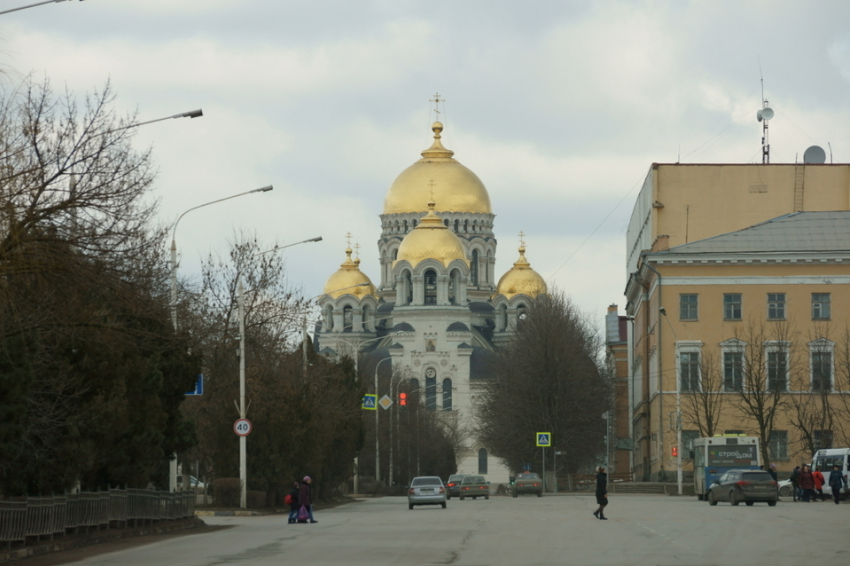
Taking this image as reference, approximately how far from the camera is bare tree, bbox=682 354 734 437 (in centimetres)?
6094

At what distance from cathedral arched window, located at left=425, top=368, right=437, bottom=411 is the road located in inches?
3303

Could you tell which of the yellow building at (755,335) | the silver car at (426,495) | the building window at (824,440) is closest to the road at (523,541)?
the silver car at (426,495)

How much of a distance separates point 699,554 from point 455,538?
18.8 ft

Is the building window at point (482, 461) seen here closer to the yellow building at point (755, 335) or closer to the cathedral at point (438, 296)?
the cathedral at point (438, 296)

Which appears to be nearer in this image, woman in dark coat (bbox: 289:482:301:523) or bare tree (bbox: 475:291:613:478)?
woman in dark coat (bbox: 289:482:301:523)

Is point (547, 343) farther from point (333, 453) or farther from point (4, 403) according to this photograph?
point (4, 403)

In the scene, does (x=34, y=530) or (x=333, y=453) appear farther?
(x=333, y=453)

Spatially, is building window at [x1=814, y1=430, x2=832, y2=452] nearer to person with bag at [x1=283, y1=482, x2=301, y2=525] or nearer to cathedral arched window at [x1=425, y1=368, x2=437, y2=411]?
person with bag at [x1=283, y1=482, x2=301, y2=525]

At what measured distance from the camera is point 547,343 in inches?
2881

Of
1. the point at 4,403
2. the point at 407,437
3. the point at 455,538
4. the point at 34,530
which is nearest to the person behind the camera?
the point at 4,403

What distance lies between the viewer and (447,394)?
120750 millimetres

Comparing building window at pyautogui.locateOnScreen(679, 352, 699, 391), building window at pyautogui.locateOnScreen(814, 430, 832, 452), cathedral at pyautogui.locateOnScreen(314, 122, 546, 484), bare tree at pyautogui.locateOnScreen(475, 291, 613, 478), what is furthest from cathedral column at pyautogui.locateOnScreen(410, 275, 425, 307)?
building window at pyautogui.locateOnScreen(814, 430, 832, 452)

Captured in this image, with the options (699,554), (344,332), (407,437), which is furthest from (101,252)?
(344,332)

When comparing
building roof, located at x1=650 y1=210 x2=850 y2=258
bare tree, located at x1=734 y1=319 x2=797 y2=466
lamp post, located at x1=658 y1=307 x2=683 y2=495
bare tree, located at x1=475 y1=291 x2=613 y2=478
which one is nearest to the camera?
lamp post, located at x1=658 y1=307 x2=683 y2=495
